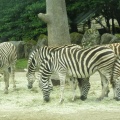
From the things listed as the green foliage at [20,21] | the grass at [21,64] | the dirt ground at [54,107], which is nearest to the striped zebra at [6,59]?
the dirt ground at [54,107]

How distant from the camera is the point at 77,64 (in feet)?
35.1

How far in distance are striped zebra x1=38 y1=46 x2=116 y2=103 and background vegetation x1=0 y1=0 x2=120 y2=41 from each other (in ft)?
37.8

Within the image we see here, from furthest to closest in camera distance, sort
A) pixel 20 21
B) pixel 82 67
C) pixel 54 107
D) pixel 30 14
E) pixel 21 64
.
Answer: pixel 20 21, pixel 30 14, pixel 21 64, pixel 82 67, pixel 54 107

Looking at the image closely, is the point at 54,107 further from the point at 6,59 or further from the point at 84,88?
the point at 6,59

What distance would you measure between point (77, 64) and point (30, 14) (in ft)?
41.9

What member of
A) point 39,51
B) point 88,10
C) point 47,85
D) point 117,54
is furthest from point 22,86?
point 88,10

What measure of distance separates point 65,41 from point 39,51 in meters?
1.96

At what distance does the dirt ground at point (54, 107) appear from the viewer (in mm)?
9281

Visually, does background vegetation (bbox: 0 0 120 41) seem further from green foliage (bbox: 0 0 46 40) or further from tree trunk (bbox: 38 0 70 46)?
tree trunk (bbox: 38 0 70 46)

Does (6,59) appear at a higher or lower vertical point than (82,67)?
higher

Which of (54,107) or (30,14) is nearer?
(54,107)

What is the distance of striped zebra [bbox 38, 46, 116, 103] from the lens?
10445 millimetres

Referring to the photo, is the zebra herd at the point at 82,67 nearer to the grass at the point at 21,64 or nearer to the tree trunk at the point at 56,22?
the tree trunk at the point at 56,22

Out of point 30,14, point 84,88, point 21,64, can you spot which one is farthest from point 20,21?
point 84,88
